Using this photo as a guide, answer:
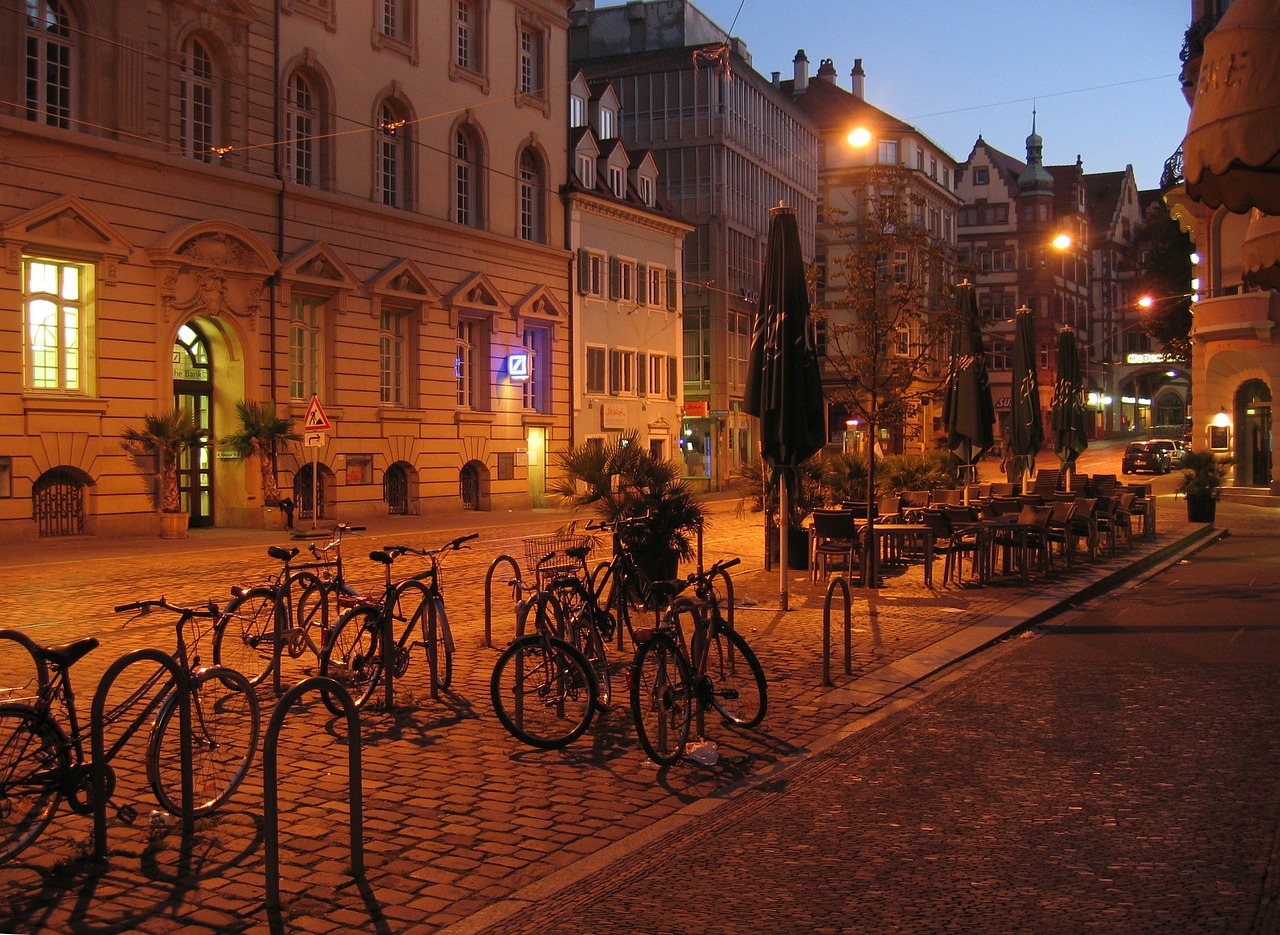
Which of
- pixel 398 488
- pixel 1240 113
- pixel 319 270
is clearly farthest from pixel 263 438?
pixel 1240 113

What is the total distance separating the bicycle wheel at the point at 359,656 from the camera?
28.2 feet

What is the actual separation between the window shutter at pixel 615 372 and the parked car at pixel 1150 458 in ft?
76.0

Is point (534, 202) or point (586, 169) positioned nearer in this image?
point (534, 202)

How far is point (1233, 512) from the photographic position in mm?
34562

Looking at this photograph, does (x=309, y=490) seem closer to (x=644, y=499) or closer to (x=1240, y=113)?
(x=644, y=499)

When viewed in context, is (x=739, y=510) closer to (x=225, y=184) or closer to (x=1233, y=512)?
(x=225, y=184)

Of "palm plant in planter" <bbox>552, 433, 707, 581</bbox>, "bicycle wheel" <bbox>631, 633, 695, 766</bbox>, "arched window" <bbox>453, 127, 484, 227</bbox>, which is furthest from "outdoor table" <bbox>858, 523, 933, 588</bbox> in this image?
"arched window" <bbox>453, 127, 484, 227</bbox>

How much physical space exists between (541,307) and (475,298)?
3909 mm

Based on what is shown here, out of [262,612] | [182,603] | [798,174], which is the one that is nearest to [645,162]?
[798,174]

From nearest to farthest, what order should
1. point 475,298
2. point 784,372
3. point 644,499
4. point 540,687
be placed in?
point 540,687, point 644,499, point 784,372, point 475,298

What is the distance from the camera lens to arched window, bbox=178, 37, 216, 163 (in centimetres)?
2797

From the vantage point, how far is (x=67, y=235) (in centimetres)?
2503

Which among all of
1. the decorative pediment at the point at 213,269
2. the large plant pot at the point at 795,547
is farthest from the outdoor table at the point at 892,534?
the decorative pediment at the point at 213,269

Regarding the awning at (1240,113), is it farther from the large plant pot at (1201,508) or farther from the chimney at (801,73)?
the chimney at (801,73)
